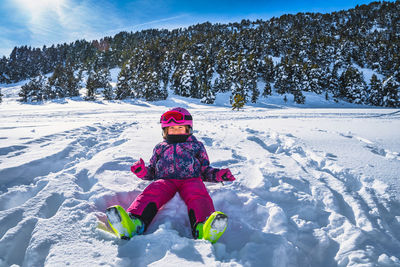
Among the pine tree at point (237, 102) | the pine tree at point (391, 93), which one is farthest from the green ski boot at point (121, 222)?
the pine tree at point (391, 93)

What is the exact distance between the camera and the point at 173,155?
107 inches

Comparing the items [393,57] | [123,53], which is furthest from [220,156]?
[123,53]

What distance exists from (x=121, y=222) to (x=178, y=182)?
37.4 inches

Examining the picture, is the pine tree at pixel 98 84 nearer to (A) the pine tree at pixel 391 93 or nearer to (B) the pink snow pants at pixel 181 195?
(B) the pink snow pants at pixel 181 195

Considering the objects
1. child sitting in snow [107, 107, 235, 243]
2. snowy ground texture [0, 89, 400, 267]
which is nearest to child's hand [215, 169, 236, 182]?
child sitting in snow [107, 107, 235, 243]

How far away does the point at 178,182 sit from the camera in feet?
8.36

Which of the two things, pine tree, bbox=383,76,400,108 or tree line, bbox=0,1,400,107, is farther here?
tree line, bbox=0,1,400,107

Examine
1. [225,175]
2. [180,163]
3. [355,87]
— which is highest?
[355,87]

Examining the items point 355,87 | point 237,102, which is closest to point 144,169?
point 237,102

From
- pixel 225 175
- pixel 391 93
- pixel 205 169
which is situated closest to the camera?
pixel 225 175

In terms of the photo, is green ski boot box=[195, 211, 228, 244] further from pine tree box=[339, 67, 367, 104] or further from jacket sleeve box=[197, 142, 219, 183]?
pine tree box=[339, 67, 367, 104]

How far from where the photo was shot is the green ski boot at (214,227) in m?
1.65

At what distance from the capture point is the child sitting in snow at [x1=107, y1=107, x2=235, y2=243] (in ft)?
5.57

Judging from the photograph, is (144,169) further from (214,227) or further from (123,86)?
(123,86)
